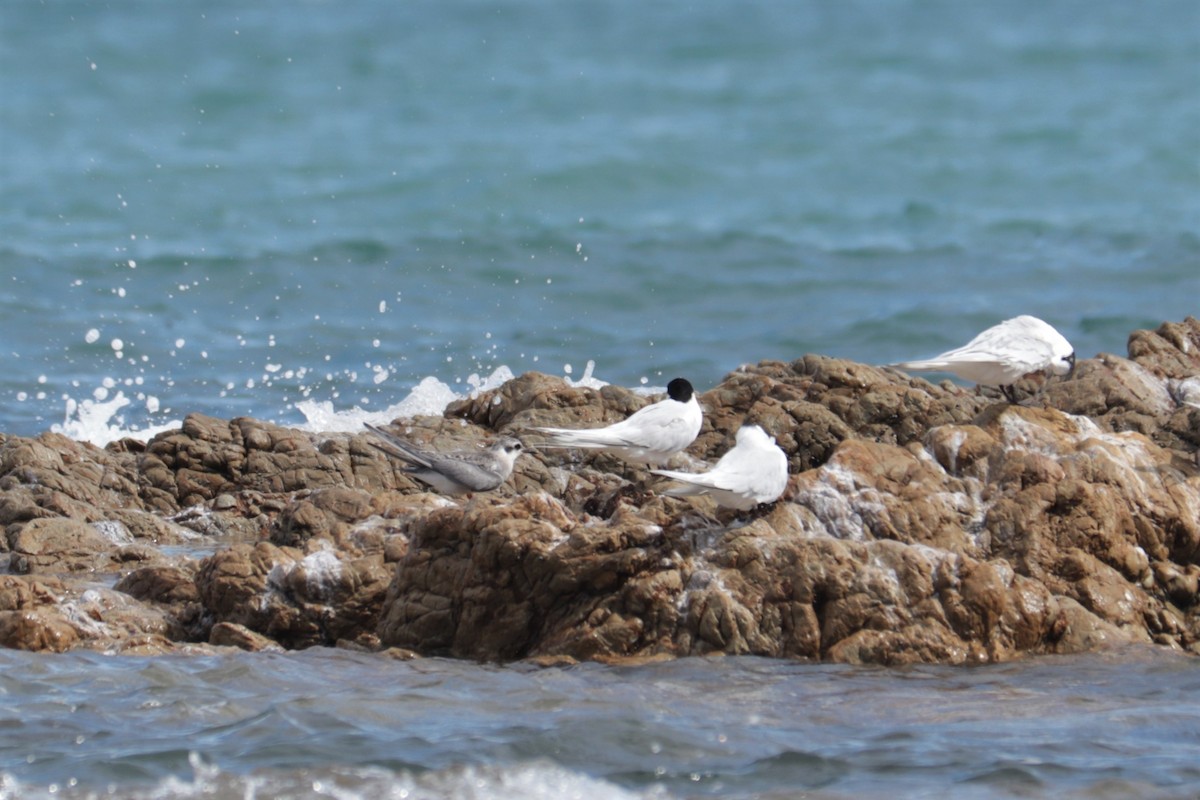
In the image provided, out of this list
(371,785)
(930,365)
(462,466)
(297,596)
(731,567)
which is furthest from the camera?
(462,466)

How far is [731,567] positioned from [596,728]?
3.74 ft

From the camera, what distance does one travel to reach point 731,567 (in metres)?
6.19

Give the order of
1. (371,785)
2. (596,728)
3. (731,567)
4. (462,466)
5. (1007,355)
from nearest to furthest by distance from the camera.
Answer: (371,785) → (596,728) → (731,567) → (1007,355) → (462,466)

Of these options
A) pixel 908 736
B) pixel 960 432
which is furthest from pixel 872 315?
pixel 908 736

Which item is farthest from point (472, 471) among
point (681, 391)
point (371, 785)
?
point (371, 785)

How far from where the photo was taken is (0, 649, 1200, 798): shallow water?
487cm

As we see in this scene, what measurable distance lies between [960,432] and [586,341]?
9654 millimetres

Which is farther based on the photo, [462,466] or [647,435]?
[462,466]

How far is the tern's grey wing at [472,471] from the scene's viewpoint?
8.44m

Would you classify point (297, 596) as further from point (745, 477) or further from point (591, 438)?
point (745, 477)

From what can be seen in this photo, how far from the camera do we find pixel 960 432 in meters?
6.92

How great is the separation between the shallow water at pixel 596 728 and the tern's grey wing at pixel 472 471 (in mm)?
2279

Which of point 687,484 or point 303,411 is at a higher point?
point 303,411

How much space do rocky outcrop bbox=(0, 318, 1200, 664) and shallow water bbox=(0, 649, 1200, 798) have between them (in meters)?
Result: 0.20
